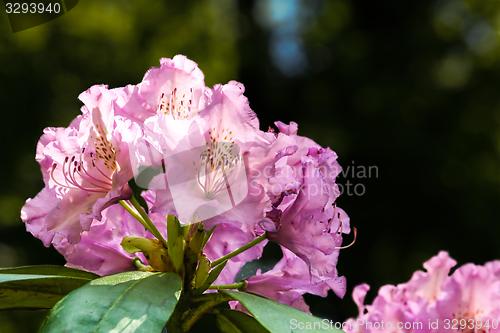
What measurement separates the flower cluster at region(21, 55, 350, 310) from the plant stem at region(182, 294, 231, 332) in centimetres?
6

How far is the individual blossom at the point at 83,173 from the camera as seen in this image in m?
1.09

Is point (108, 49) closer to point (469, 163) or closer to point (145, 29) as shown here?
point (145, 29)

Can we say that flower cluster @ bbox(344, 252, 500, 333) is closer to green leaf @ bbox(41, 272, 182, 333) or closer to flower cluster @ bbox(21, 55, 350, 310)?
flower cluster @ bbox(21, 55, 350, 310)

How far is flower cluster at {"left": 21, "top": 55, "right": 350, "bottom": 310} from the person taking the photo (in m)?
1.06

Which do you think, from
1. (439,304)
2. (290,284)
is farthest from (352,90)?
(290,284)

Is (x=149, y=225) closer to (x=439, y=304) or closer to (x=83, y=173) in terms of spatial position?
(x=83, y=173)

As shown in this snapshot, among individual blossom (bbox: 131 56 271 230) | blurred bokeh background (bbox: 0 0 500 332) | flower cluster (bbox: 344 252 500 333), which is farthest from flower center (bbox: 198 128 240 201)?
blurred bokeh background (bbox: 0 0 500 332)

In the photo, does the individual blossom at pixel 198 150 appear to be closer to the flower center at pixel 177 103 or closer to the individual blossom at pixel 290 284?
the flower center at pixel 177 103

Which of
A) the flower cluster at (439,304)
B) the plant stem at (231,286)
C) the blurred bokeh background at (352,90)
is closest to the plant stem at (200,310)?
the plant stem at (231,286)

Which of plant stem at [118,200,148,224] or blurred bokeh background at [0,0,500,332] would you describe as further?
blurred bokeh background at [0,0,500,332]

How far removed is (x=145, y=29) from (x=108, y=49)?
59 cm

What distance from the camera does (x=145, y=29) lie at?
9.10 metres

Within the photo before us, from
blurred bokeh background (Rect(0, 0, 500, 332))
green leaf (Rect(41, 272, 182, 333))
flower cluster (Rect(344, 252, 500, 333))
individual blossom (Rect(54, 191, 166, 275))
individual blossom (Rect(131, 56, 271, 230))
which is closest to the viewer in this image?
green leaf (Rect(41, 272, 182, 333))

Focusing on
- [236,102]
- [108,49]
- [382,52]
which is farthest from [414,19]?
[236,102]
